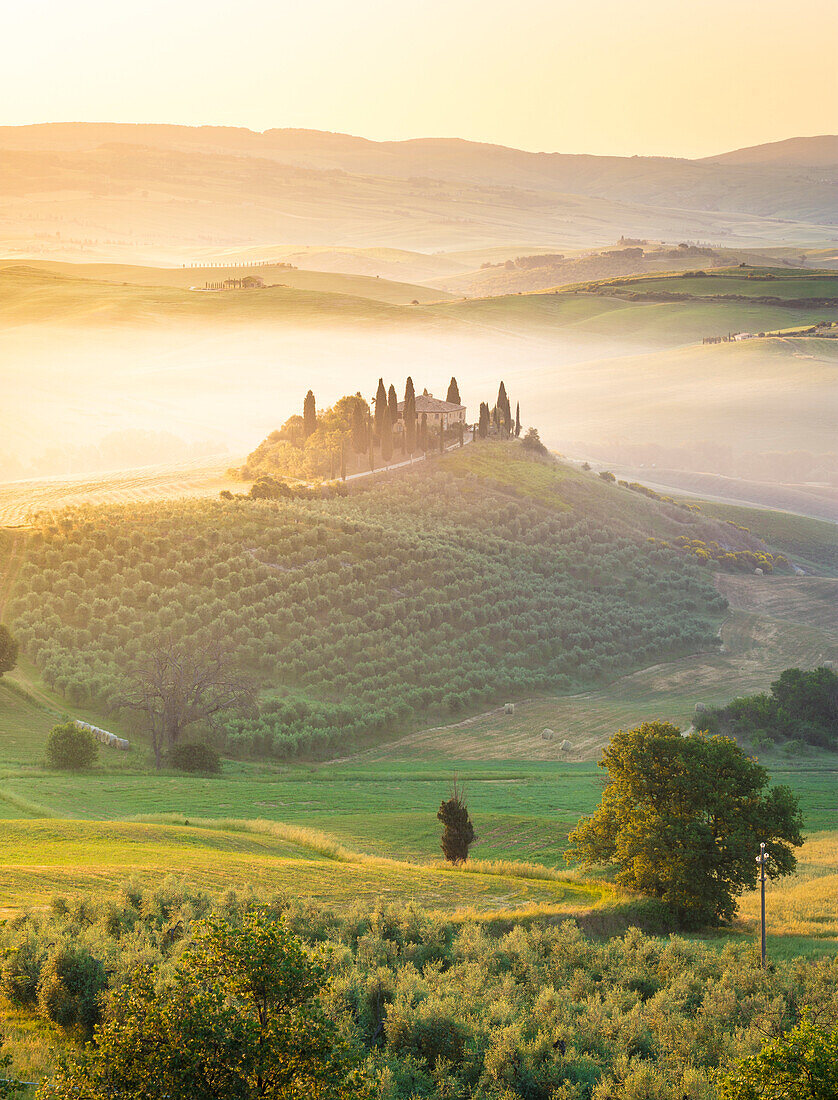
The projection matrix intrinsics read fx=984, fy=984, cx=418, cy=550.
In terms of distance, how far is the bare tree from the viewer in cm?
4641

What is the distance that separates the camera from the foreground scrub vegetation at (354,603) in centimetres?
5438

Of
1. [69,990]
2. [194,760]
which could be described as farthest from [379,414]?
[69,990]

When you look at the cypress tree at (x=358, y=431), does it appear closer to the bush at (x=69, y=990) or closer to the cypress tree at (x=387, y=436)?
the cypress tree at (x=387, y=436)

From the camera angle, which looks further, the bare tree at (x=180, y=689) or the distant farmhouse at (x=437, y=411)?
the distant farmhouse at (x=437, y=411)

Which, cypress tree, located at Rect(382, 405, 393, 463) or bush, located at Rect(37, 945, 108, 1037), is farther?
cypress tree, located at Rect(382, 405, 393, 463)

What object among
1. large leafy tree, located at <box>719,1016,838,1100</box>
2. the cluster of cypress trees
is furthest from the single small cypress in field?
the cluster of cypress trees

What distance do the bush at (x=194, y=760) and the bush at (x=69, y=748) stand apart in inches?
176

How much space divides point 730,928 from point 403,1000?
13838 mm

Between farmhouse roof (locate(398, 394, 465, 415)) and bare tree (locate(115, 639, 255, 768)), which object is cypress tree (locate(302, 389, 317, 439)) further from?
bare tree (locate(115, 639, 255, 768))

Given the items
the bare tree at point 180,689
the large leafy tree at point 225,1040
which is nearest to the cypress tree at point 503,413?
the bare tree at point 180,689

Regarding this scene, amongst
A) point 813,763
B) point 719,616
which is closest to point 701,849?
point 813,763

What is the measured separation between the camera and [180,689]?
46.7m

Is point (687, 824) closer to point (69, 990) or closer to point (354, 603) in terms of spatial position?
point (69, 990)

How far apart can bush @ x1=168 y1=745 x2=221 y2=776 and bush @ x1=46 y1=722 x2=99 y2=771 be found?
4467mm
